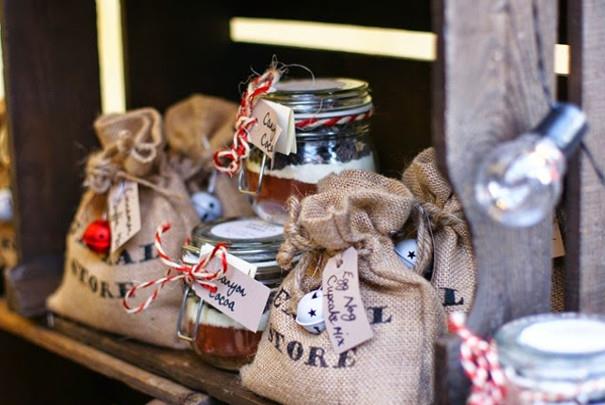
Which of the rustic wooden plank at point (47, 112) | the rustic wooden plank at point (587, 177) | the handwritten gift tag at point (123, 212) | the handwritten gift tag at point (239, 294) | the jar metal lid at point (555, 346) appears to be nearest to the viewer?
the jar metal lid at point (555, 346)

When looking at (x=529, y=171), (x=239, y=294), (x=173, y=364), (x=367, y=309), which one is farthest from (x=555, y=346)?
(x=173, y=364)

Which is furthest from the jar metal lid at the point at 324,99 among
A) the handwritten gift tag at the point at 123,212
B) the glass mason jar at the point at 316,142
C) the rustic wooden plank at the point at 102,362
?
the rustic wooden plank at the point at 102,362

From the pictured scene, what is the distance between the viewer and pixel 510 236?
3.11 feet

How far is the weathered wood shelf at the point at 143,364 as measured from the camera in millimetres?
1280

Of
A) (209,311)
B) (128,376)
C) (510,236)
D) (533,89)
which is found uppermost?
→ (533,89)

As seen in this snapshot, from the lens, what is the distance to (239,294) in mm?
1233

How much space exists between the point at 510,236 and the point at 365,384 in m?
0.23

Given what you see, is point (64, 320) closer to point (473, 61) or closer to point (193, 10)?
point (193, 10)

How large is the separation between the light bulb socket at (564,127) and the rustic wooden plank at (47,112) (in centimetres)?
88

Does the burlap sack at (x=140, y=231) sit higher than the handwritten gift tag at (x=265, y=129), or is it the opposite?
the handwritten gift tag at (x=265, y=129)

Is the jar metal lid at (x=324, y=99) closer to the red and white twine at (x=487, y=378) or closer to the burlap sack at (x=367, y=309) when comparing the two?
the burlap sack at (x=367, y=309)

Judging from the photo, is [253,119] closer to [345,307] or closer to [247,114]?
[247,114]

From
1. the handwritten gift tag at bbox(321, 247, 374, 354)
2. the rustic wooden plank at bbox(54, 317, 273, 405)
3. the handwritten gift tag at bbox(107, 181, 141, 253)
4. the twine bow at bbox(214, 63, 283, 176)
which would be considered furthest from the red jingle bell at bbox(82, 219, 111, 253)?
the handwritten gift tag at bbox(321, 247, 374, 354)

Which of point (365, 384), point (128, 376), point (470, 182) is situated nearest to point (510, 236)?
point (470, 182)
